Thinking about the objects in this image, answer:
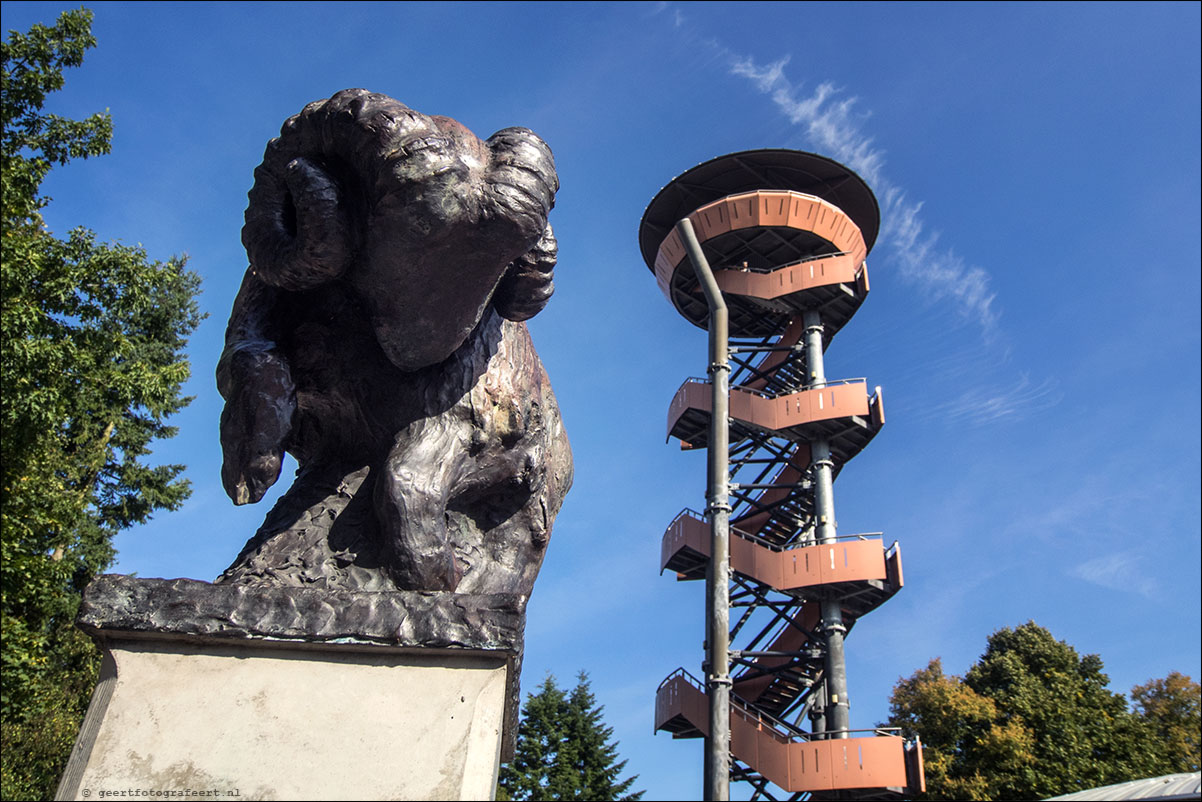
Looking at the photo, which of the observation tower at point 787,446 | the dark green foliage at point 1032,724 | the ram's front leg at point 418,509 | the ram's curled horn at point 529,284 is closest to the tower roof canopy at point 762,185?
the observation tower at point 787,446

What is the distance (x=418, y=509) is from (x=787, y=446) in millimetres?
22600

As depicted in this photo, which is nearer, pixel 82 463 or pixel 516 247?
pixel 516 247

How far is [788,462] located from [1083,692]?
10111 mm

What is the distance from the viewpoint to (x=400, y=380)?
254cm

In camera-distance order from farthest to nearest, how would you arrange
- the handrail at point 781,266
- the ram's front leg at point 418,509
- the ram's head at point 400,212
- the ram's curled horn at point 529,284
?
the handrail at point 781,266 < the ram's curled horn at point 529,284 < the ram's front leg at point 418,509 < the ram's head at point 400,212

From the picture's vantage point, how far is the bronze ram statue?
2148mm

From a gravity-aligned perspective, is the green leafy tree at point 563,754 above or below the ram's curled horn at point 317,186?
above

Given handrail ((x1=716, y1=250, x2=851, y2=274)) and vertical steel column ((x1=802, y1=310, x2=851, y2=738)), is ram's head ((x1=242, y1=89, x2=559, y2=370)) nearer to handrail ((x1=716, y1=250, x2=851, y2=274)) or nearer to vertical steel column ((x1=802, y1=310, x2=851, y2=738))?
vertical steel column ((x1=802, y1=310, x2=851, y2=738))

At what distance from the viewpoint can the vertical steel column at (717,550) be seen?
988cm

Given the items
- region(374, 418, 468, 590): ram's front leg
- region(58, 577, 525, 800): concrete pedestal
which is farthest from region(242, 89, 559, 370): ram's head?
region(58, 577, 525, 800): concrete pedestal

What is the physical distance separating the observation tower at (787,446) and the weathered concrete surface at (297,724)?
1522 cm

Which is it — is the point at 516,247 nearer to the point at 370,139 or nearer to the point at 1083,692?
the point at 370,139

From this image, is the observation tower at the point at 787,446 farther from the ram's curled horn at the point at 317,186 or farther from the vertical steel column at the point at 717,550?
the ram's curled horn at the point at 317,186

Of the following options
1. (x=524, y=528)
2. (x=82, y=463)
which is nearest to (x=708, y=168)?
(x=82, y=463)
